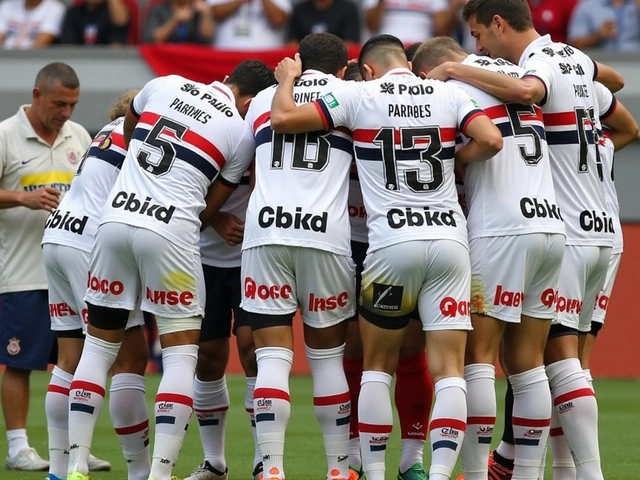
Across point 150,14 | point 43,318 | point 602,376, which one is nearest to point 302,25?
point 150,14

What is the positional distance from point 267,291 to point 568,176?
1.80m

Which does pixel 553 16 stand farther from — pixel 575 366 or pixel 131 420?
pixel 131 420

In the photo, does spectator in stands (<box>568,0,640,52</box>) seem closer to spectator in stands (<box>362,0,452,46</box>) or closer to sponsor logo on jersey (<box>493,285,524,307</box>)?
spectator in stands (<box>362,0,452,46</box>)

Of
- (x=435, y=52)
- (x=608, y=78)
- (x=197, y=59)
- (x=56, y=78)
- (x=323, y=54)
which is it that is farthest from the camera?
(x=197, y=59)

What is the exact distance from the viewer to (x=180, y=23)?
51.7ft

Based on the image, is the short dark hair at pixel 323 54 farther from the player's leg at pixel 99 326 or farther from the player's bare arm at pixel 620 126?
the player's bare arm at pixel 620 126

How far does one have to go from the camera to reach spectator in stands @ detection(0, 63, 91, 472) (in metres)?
8.45

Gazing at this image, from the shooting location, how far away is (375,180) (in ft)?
20.9

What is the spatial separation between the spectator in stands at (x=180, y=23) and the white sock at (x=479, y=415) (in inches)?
394

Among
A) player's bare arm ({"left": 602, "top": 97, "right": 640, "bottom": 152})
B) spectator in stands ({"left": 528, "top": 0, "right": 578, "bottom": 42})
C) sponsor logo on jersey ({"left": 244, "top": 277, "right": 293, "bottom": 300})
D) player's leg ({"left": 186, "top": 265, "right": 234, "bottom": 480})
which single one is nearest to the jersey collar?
player's bare arm ({"left": 602, "top": 97, "right": 640, "bottom": 152})

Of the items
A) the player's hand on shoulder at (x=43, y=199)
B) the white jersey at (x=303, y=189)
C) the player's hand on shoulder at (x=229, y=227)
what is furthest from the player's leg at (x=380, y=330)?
the player's hand on shoulder at (x=43, y=199)

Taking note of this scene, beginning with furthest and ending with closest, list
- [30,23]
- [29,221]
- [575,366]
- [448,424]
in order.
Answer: [30,23]
[29,221]
[575,366]
[448,424]

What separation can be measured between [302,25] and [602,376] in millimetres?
5781

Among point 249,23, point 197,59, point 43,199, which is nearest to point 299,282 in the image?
point 43,199
